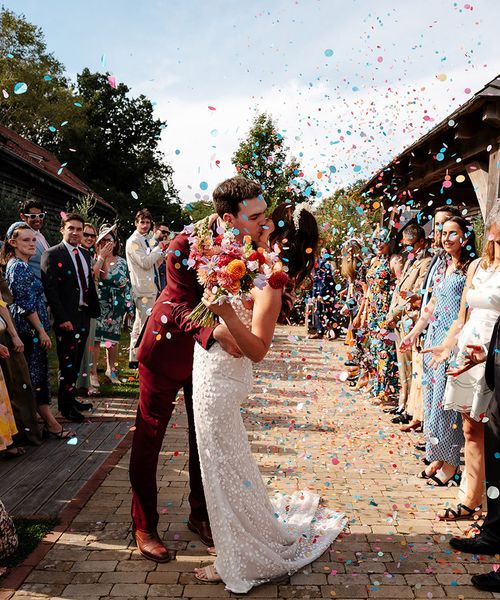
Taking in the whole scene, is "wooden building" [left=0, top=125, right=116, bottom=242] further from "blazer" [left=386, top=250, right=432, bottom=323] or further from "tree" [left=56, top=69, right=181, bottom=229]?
"tree" [left=56, top=69, right=181, bottom=229]

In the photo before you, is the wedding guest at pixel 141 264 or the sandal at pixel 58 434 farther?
the wedding guest at pixel 141 264

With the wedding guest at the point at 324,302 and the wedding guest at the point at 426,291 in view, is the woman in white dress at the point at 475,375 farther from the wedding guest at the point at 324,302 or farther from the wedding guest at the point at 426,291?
the wedding guest at the point at 324,302

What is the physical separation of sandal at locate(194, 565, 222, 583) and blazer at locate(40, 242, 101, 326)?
3530 millimetres

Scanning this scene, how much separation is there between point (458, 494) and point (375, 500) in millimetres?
660

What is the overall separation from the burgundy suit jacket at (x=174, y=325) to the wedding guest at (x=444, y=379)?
2.16 metres

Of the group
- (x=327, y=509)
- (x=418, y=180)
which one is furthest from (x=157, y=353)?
(x=418, y=180)

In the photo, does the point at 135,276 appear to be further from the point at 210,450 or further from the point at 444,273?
the point at 210,450

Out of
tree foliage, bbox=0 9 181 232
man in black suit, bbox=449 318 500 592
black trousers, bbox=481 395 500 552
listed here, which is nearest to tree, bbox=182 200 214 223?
man in black suit, bbox=449 318 500 592

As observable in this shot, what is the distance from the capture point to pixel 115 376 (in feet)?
28.4

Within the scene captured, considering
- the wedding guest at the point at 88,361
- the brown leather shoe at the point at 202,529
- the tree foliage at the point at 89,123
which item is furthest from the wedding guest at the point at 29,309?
the tree foliage at the point at 89,123

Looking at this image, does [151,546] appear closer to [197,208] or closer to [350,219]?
[197,208]

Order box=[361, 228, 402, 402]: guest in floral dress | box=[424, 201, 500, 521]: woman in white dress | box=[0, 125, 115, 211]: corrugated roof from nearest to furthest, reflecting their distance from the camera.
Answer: box=[424, 201, 500, 521]: woman in white dress, box=[361, 228, 402, 402]: guest in floral dress, box=[0, 125, 115, 211]: corrugated roof

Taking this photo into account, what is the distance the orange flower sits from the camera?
8.89 feet

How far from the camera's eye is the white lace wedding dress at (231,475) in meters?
3.11
